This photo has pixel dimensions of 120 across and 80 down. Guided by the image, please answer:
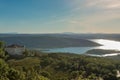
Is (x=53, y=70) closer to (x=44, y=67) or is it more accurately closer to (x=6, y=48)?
(x=44, y=67)

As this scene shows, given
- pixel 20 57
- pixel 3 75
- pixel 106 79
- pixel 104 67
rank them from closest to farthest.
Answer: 1. pixel 3 75
2. pixel 106 79
3. pixel 104 67
4. pixel 20 57

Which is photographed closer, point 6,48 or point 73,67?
point 73,67

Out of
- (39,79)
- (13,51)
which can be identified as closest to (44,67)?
(13,51)

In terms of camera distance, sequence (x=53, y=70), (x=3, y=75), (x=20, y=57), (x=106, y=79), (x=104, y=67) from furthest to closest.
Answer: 1. (x=20, y=57)
2. (x=104, y=67)
3. (x=53, y=70)
4. (x=106, y=79)
5. (x=3, y=75)

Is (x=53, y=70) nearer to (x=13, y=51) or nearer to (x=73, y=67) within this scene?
(x=73, y=67)

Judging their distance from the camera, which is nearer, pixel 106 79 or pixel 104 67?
pixel 106 79

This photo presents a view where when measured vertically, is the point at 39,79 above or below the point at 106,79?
above

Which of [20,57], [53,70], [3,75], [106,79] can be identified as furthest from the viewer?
[20,57]

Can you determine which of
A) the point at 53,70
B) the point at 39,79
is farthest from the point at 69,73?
the point at 39,79

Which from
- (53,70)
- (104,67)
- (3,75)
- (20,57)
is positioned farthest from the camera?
(20,57)
